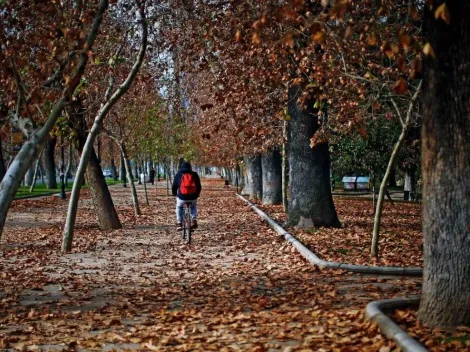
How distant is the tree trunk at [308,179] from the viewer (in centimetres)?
1728

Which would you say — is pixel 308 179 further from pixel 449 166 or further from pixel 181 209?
pixel 449 166

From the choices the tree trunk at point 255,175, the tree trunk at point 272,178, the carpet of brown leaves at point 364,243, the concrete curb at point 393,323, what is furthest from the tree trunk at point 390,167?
the tree trunk at point 255,175

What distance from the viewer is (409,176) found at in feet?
138

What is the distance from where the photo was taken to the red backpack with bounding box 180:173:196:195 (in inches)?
610

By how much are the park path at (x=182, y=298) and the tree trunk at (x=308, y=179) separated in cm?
196

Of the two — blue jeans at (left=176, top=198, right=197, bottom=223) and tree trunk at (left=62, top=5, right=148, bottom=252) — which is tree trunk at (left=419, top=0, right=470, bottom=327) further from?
blue jeans at (left=176, top=198, right=197, bottom=223)

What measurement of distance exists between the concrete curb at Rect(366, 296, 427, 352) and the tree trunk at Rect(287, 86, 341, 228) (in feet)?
31.6

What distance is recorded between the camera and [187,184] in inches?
610

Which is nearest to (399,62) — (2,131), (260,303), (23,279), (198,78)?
(260,303)

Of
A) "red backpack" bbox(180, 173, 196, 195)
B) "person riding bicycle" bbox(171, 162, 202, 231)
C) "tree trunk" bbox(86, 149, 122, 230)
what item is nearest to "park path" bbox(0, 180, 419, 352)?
"person riding bicycle" bbox(171, 162, 202, 231)

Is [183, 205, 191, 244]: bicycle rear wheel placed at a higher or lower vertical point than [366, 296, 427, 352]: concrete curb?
higher

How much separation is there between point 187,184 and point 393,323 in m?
9.42

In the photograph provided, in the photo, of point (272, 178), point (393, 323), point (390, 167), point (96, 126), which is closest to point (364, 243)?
point (390, 167)

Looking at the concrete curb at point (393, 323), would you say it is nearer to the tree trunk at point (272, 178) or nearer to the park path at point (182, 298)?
the park path at point (182, 298)
